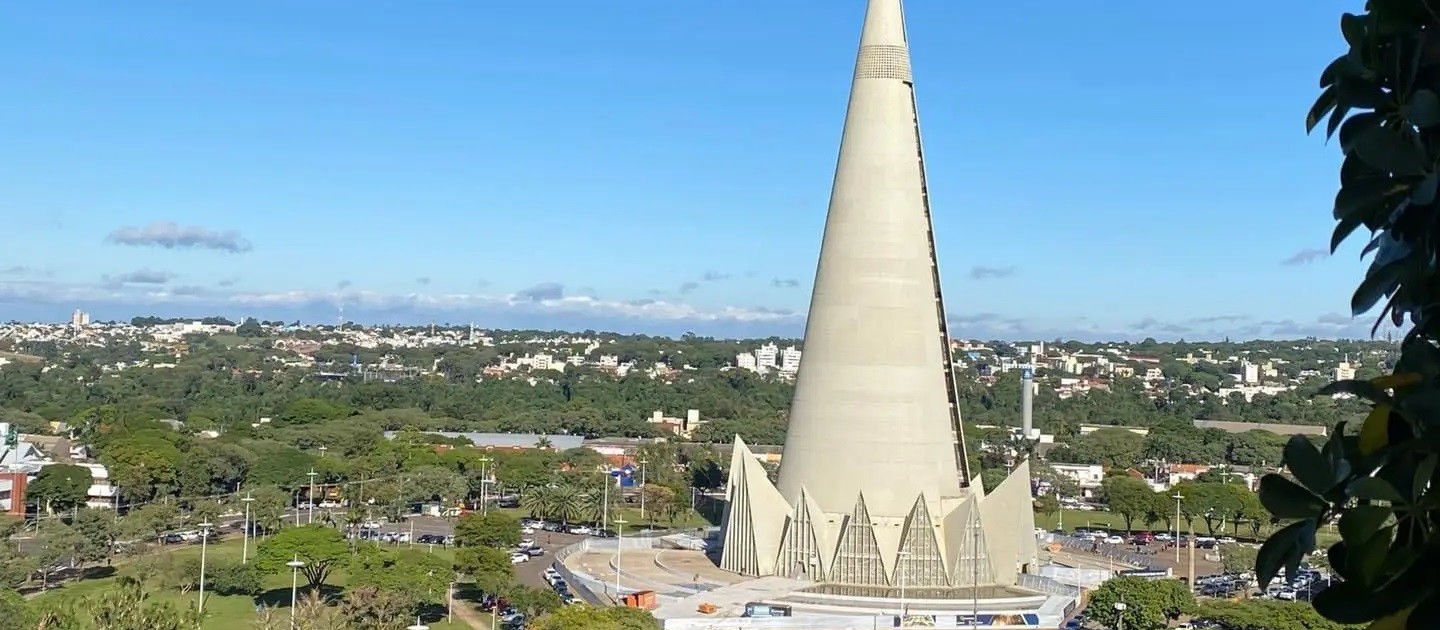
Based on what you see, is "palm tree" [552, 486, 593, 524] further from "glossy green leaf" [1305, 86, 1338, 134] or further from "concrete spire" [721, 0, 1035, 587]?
"glossy green leaf" [1305, 86, 1338, 134]

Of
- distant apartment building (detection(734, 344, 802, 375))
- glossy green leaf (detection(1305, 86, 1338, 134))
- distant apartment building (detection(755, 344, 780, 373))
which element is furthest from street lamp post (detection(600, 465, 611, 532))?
distant apartment building (detection(755, 344, 780, 373))

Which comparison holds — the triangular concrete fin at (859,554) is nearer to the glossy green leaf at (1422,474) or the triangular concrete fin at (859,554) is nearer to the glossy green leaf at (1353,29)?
the glossy green leaf at (1353,29)

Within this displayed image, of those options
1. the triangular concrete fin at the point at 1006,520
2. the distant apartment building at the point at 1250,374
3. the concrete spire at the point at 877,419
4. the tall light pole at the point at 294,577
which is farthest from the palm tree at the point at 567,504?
the distant apartment building at the point at 1250,374

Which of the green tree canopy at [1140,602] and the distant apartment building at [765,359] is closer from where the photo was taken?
the green tree canopy at [1140,602]

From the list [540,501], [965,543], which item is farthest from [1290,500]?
[540,501]

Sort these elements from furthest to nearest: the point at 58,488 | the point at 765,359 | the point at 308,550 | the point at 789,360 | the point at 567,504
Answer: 1. the point at 765,359
2. the point at 789,360
3. the point at 58,488
4. the point at 567,504
5. the point at 308,550

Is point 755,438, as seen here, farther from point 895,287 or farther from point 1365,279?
point 1365,279

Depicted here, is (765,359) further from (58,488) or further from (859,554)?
(859,554)
